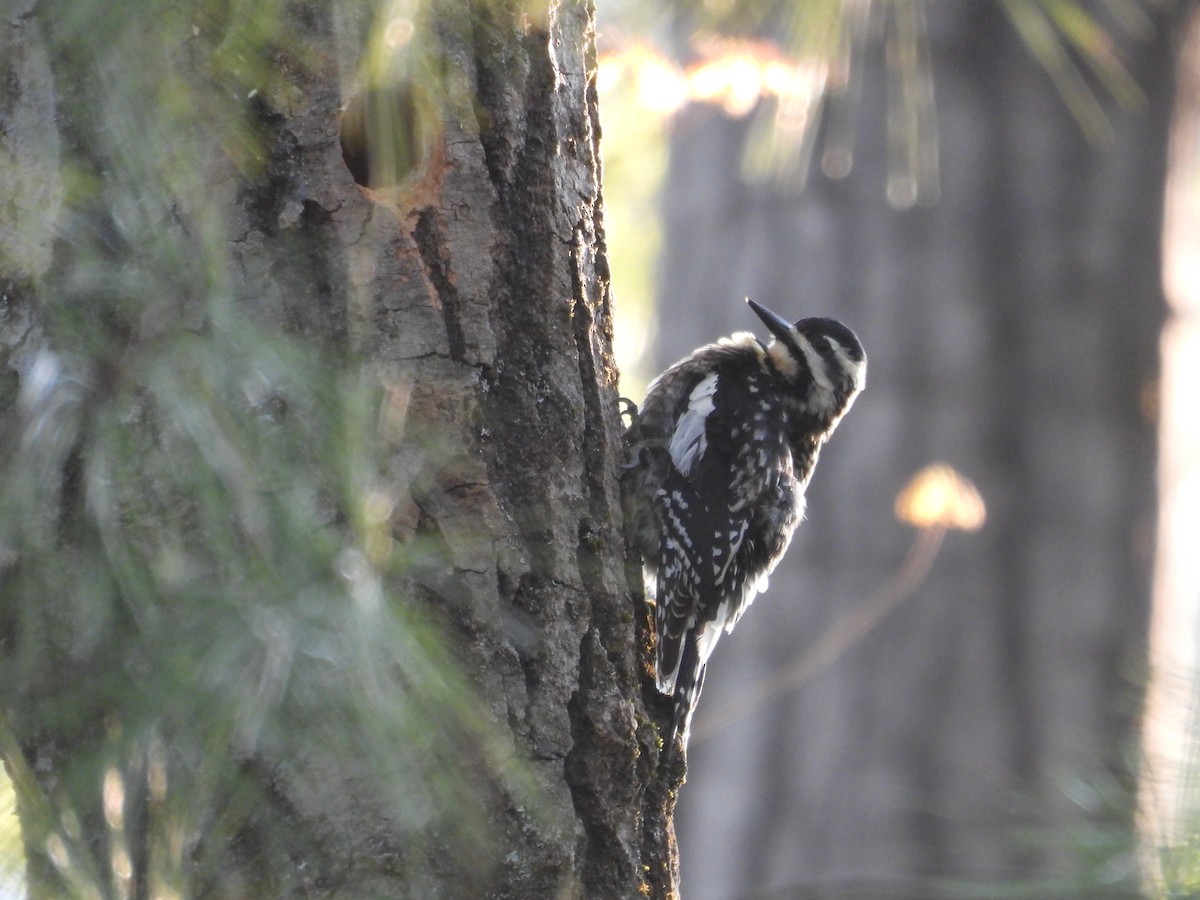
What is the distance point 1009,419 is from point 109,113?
3.88 m

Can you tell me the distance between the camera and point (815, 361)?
13.2 ft

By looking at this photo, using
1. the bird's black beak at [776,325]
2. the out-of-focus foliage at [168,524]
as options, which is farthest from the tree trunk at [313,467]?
the bird's black beak at [776,325]

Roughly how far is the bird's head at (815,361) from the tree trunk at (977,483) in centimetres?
85

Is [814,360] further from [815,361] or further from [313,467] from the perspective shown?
[313,467]

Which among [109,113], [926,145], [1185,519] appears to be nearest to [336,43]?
[109,113]

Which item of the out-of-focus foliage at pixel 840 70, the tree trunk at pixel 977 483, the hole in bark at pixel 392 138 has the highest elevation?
the out-of-focus foliage at pixel 840 70

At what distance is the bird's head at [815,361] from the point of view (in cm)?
397

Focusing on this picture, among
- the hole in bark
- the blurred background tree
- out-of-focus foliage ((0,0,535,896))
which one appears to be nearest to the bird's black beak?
the blurred background tree

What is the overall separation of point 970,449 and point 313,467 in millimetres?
3660

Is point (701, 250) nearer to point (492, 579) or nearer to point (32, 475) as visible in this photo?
point (492, 579)

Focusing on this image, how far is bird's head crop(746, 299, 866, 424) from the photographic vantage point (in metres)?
3.97

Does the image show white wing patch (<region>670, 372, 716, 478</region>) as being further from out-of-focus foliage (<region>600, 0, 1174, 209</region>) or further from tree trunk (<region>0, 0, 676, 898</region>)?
tree trunk (<region>0, 0, 676, 898</region>)

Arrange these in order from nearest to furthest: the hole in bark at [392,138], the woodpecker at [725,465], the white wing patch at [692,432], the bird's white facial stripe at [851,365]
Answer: the hole in bark at [392,138], the woodpecker at [725,465], the white wing patch at [692,432], the bird's white facial stripe at [851,365]

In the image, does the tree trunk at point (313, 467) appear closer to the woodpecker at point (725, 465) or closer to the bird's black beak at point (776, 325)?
the woodpecker at point (725, 465)
